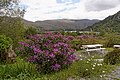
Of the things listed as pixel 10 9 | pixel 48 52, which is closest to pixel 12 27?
pixel 10 9

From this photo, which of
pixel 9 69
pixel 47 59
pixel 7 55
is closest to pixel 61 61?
pixel 47 59

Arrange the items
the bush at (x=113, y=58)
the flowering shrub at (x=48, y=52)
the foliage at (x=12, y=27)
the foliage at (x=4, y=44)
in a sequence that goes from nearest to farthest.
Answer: the flowering shrub at (x=48, y=52), the bush at (x=113, y=58), the foliage at (x=4, y=44), the foliage at (x=12, y=27)

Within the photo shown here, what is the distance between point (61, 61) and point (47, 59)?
0.54 m

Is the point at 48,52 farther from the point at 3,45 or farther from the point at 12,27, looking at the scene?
the point at 12,27

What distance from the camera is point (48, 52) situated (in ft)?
26.8

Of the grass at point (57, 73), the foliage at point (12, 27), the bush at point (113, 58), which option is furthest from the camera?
the foliage at point (12, 27)

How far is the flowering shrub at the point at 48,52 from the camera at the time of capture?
808 centimetres

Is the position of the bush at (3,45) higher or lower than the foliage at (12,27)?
lower

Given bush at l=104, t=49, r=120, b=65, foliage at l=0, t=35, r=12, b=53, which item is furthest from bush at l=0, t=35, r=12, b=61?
bush at l=104, t=49, r=120, b=65

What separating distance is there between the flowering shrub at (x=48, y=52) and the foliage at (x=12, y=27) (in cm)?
714

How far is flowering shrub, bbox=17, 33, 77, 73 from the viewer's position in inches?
318

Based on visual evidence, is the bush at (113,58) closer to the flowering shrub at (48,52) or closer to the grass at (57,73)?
the grass at (57,73)

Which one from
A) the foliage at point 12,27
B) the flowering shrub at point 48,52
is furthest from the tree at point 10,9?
the flowering shrub at point 48,52

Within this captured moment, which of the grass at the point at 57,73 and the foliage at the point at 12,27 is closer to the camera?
the grass at the point at 57,73
